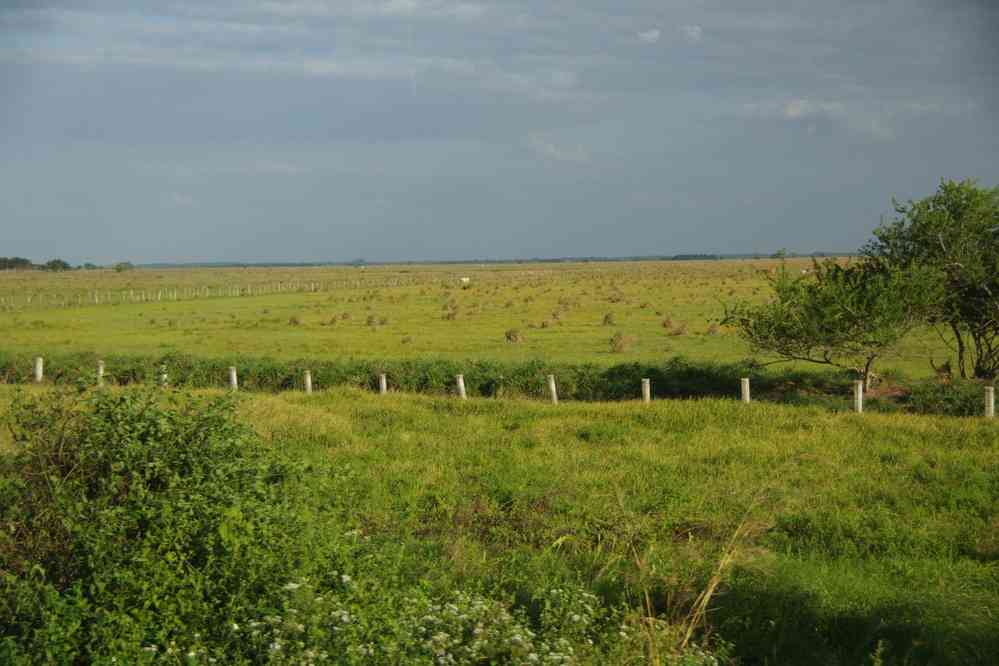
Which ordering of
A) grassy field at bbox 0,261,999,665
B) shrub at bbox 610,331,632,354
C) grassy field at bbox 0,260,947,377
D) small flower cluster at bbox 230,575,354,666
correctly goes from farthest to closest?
grassy field at bbox 0,260,947,377, shrub at bbox 610,331,632,354, grassy field at bbox 0,261,999,665, small flower cluster at bbox 230,575,354,666

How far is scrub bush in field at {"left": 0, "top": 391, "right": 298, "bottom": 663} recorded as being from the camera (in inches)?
287

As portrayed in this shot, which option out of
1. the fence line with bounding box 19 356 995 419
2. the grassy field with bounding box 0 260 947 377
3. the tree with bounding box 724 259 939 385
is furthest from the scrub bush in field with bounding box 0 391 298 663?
the grassy field with bounding box 0 260 947 377

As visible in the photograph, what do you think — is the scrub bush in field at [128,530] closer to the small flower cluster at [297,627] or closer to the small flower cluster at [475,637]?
the small flower cluster at [297,627]

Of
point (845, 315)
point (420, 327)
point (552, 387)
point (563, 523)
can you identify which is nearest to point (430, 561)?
point (563, 523)

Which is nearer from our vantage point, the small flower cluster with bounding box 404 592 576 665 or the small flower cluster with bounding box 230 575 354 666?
the small flower cluster with bounding box 230 575 354 666

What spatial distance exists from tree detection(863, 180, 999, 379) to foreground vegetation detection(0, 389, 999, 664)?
34.5ft

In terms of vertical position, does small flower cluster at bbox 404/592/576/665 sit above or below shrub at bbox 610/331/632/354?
below

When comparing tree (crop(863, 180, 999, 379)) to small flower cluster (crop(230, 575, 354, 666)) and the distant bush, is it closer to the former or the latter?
the distant bush

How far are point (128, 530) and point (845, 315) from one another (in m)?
20.2

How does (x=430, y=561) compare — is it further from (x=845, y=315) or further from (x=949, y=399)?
(x=845, y=315)

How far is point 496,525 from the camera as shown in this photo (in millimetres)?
13789

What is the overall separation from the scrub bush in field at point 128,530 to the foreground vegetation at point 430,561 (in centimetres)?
2

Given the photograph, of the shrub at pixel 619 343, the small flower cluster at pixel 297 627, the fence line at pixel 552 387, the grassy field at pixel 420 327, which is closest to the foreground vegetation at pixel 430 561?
the small flower cluster at pixel 297 627

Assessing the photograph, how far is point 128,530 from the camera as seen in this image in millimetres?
7883
